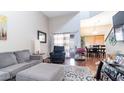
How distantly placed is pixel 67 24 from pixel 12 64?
8.27 ft

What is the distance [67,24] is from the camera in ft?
13.4

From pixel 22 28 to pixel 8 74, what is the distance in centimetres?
183

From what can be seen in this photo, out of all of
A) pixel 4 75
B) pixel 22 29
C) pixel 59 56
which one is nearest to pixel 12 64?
pixel 4 75

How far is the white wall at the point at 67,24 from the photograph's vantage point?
3.81 meters

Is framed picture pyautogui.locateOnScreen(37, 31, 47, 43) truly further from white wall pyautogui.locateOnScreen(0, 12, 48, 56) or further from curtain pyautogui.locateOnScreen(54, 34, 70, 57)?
curtain pyautogui.locateOnScreen(54, 34, 70, 57)

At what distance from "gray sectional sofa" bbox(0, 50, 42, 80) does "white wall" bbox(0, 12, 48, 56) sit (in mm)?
268

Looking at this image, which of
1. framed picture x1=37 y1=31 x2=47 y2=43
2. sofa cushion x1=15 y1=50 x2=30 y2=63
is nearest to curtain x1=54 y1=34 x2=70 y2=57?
framed picture x1=37 y1=31 x2=47 y2=43

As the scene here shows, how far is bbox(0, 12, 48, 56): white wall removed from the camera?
9.37 ft

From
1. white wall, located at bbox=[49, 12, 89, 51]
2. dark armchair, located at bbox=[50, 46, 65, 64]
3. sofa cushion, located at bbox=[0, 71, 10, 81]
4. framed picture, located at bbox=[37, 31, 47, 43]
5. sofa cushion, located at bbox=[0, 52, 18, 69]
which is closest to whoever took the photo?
sofa cushion, located at bbox=[0, 71, 10, 81]

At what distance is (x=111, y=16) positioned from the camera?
2.56 metres

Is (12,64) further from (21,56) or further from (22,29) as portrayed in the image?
(22,29)
